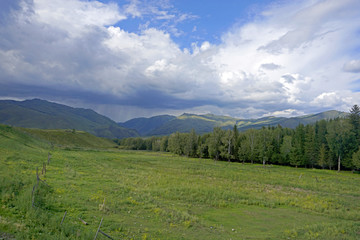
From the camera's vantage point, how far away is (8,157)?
3619 centimetres

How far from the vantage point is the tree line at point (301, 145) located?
2908 inches

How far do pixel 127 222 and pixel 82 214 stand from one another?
12.8ft

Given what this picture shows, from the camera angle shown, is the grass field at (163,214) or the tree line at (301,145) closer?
the grass field at (163,214)

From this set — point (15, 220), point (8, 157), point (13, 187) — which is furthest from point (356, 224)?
point (8, 157)

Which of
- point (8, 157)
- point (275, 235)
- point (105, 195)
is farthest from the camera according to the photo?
point (8, 157)

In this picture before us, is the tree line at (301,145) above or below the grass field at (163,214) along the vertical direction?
above

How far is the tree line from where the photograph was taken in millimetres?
73875

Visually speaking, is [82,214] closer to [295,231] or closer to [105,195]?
[105,195]

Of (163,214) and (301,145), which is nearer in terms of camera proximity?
(163,214)

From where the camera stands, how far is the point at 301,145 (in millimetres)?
89688

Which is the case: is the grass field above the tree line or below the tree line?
below

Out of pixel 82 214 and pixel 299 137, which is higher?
pixel 299 137

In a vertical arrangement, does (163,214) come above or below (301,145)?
below

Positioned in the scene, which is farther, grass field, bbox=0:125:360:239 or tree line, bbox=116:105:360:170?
tree line, bbox=116:105:360:170
